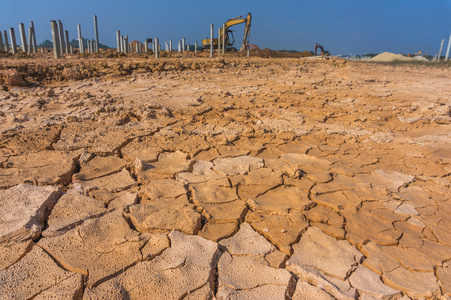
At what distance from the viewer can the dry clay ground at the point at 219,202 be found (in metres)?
1.46

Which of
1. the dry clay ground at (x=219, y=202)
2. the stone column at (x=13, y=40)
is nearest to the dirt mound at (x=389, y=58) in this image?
the dry clay ground at (x=219, y=202)

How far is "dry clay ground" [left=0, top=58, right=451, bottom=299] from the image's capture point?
1.46 m

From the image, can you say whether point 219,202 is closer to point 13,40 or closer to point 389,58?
point 13,40

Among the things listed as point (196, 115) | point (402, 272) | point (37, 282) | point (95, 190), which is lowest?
A: point (402, 272)

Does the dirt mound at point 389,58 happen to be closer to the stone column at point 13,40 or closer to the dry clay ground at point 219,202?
the dry clay ground at point 219,202

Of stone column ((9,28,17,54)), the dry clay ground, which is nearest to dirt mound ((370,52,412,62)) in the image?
the dry clay ground

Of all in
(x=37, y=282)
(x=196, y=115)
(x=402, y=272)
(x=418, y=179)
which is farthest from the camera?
(x=196, y=115)

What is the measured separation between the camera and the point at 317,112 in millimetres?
4531

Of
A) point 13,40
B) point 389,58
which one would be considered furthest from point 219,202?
point 389,58

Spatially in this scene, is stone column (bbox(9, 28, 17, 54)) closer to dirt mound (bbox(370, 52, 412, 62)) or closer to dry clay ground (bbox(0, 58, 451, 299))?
dry clay ground (bbox(0, 58, 451, 299))

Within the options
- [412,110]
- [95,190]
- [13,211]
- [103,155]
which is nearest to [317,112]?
[412,110]

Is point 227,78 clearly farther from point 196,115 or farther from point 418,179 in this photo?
point 418,179

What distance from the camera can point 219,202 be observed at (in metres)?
2.14

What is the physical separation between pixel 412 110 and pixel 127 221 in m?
5.00
